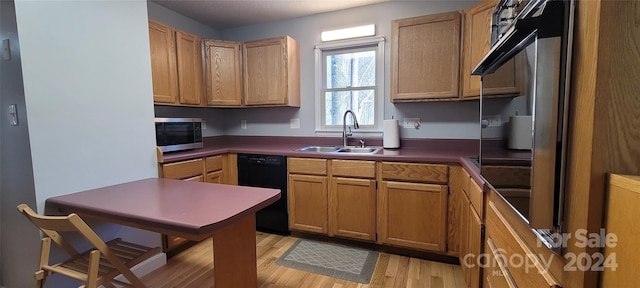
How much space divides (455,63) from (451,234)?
138 centimetres

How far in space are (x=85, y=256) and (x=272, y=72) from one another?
2176mm

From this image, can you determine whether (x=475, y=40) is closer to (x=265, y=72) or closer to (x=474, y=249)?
Answer: (x=474, y=249)

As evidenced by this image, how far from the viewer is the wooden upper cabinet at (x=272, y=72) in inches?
116

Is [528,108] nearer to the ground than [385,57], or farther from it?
nearer to the ground

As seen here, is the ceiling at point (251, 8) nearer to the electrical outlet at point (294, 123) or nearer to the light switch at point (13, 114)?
the electrical outlet at point (294, 123)

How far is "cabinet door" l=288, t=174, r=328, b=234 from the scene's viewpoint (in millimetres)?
2543

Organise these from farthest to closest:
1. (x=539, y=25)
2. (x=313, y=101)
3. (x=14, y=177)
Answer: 1. (x=313, y=101)
2. (x=14, y=177)
3. (x=539, y=25)

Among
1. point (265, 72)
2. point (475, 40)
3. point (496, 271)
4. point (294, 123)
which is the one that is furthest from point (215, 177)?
point (475, 40)

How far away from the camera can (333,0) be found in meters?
2.74

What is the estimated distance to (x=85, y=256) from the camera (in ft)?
4.94

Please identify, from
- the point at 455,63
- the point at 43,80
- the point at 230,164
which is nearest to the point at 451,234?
the point at 455,63

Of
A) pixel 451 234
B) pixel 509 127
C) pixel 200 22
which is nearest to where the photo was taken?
pixel 509 127

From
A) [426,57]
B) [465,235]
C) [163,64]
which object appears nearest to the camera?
[465,235]

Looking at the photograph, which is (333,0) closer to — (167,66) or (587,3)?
(167,66)
